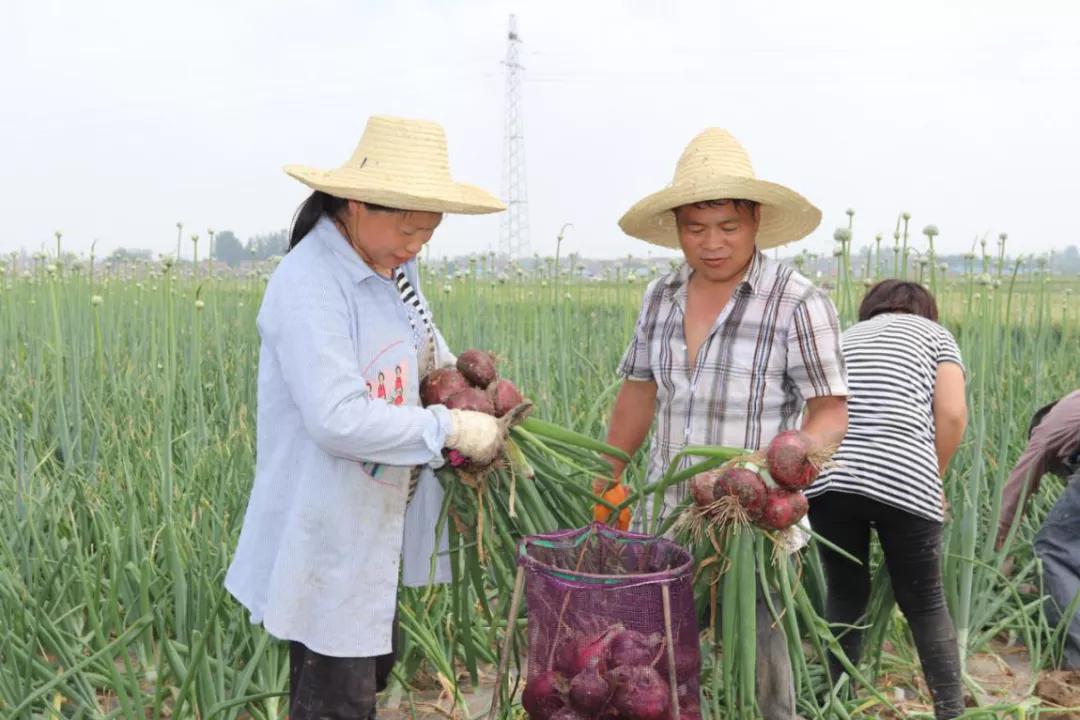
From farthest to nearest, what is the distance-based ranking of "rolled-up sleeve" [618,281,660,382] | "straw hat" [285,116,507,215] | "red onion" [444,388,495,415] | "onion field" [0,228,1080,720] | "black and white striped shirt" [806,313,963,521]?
"black and white striped shirt" [806,313,963,521] < "rolled-up sleeve" [618,281,660,382] < "onion field" [0,228,1080,720] < "red onion" [444,388,495,415] < "straw hat" [285,116,507,215]

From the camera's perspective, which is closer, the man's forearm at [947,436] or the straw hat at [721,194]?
the straw hat at [721,194]

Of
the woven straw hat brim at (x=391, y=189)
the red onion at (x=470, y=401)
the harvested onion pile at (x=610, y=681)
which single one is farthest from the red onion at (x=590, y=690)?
the woven straw hat brim at (x=391, y=189)

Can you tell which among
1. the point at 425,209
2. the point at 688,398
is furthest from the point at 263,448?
the point at 688,398

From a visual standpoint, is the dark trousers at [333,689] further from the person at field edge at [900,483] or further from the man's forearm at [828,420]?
the person at field edge at [900,483]

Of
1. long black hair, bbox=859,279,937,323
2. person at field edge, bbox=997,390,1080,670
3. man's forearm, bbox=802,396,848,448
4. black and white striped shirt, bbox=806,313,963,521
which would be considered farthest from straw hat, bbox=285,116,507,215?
person at field edge, bbox=997,390,1080,670

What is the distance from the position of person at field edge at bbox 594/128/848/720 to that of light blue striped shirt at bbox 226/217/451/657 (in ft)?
1.68

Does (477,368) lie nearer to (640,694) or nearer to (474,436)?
(474,436)

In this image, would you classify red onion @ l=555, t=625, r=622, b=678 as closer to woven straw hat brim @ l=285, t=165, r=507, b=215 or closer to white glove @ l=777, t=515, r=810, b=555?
white glove @ l=777, t=515, r=810, b=555

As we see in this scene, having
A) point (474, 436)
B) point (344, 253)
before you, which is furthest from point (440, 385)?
point (344, 253)

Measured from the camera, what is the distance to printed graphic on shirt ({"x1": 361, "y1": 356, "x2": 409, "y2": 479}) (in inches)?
64.7

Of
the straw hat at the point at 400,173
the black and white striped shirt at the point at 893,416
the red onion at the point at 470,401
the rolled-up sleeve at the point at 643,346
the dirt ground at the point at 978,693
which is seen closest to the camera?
the straw hat at the point at 400,173

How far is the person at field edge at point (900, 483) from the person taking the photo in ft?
7.34

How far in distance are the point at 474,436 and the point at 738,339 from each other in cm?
54

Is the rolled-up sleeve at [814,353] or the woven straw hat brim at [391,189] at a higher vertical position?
the woven straw hat brim at [391,189]
